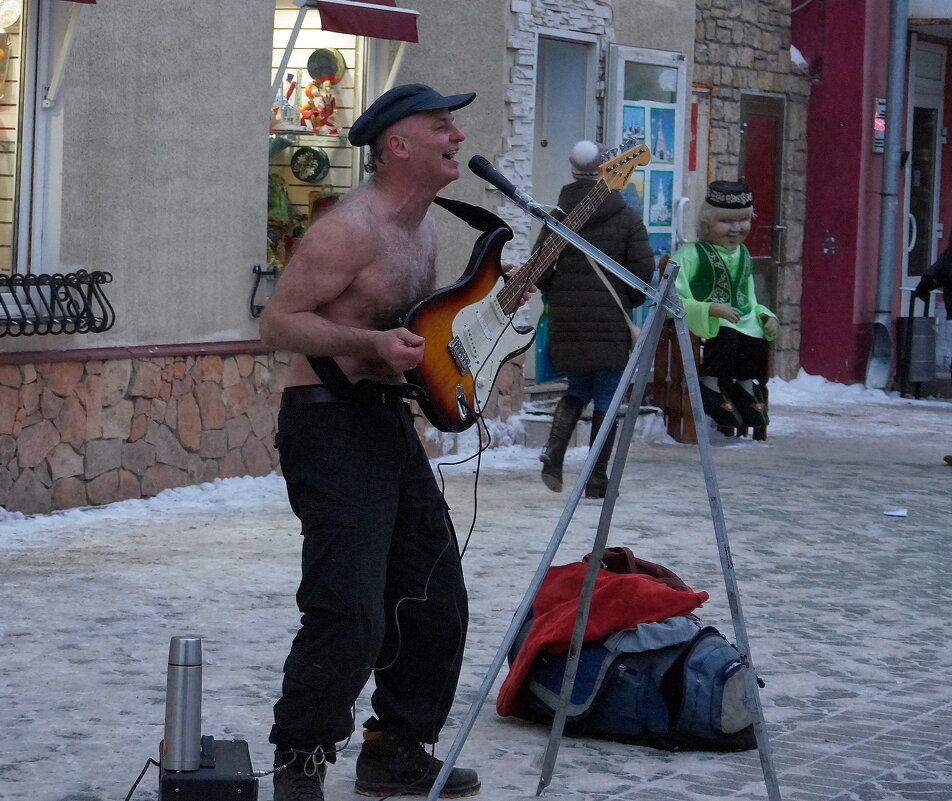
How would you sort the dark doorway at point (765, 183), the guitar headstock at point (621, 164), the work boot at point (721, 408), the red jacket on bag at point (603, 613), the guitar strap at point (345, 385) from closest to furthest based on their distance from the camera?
1. the guitar strap at point (345, 385)
2. the red jacket on bag at point (603, 613)
3. the guitar headstock at point (621, 164)
4. the work boot at point (721, 408)
5. the dark doorway at point (765, 183)

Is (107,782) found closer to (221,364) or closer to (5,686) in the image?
(5,686)

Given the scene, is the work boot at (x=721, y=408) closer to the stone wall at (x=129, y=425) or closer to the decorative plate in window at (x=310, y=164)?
the decorative plate in window at (x=310, y=164)

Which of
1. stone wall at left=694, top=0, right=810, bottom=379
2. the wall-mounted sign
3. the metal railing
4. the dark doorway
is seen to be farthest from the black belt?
the wall-mounted sign

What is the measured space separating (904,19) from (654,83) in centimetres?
480

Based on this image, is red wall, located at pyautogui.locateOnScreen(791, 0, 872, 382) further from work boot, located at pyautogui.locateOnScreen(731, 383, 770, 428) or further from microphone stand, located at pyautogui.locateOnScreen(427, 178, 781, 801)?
microphone stand, located at pyautogui.locateOnScreen(427, 178, 781, 801)

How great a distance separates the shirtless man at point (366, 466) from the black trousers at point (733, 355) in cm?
816

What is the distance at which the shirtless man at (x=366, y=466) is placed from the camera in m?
4.02

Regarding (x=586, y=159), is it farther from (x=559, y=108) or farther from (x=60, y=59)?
(x=559, y=108)

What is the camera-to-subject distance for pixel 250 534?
827 cm

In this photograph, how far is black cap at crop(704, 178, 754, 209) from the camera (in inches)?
484

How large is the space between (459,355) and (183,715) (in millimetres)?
1148

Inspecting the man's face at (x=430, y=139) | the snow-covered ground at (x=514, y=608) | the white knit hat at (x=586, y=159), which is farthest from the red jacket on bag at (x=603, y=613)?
the white knit hat at (x=586, y=159)

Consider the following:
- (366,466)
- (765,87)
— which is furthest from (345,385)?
(765,87)

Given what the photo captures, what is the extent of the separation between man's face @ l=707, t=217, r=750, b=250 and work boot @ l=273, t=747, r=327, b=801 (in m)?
Answer: 8.69
